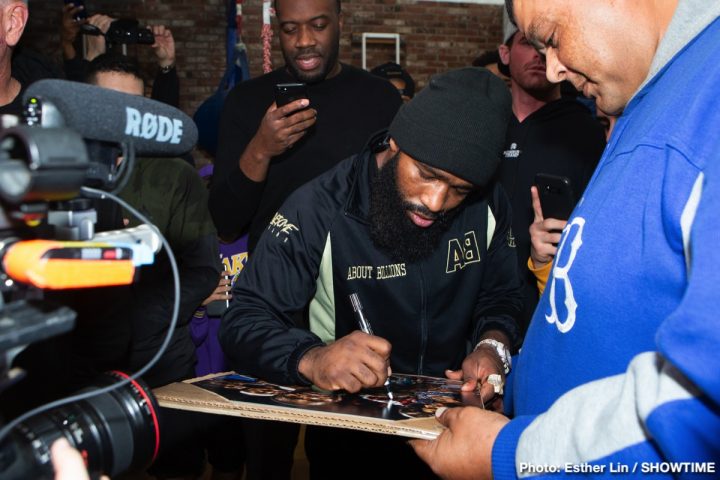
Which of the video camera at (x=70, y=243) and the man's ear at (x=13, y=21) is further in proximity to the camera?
the man's ear at (x=13, y=21)

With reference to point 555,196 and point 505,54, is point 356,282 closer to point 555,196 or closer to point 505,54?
point 555,196

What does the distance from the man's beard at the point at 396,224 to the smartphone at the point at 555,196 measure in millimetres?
289

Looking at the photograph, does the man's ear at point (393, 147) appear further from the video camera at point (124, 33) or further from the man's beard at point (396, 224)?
the video camera at point (124, 33)

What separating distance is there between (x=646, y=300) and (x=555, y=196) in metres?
1.08

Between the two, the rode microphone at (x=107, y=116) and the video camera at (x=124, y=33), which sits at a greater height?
the rode microphone at (x=107, y=116)

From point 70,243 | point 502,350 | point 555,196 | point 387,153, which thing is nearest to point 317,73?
point 387,153

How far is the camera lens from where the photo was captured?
2.69 feet

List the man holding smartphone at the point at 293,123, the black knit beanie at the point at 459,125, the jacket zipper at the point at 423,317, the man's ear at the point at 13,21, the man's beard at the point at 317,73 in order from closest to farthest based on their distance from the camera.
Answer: the black knit beanie at the point at 459,125
the jacket zipper at the point at 423,317
the man's ear at the point at 13,21
the man holding smartphone at the point at 293,123
the man's beard at the point at 317,73

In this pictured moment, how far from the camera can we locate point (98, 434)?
91cm

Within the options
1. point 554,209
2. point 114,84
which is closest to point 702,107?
point 554,209

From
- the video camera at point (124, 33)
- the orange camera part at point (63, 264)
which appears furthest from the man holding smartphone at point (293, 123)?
the video camera at point (124, 33)

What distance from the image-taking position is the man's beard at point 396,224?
1.81m

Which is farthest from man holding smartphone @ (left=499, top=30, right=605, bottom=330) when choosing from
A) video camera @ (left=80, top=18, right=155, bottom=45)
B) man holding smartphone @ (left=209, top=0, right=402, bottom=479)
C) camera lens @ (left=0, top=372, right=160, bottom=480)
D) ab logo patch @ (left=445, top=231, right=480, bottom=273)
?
video camera @ (left=80, top=18, right=155, bottom=45)

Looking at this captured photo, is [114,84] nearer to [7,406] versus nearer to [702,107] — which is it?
[7,406]
